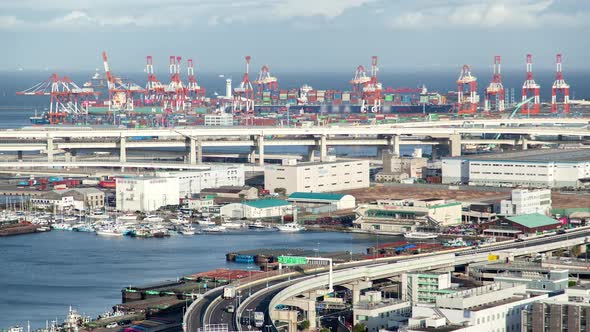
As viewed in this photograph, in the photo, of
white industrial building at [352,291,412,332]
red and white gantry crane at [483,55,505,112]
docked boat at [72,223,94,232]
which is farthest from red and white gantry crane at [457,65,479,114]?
white industrial building at [352,291,412,332]

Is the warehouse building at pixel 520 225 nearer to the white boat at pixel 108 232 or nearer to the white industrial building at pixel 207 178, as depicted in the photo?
the white boat at pixel 108 232

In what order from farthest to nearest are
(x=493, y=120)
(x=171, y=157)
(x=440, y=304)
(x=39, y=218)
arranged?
1. (x=493, y=120)
2. (x=171, y=157)
3. (x=39, y=218)
4. (x=440, y=304)

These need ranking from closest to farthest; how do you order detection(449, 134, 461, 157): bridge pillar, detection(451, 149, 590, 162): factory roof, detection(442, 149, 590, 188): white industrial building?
detection(442, 149, 590, 188): white industrial building → detection(451, 149, 590, 162): factory roof → detection(449, 134, 461, 157): bridge pillar

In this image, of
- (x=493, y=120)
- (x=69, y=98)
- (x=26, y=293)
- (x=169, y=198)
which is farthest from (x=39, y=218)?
(x=69, y=98)

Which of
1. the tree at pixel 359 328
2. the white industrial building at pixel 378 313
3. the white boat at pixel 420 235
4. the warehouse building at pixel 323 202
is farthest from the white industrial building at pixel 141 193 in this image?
the tree at pixel 359 328

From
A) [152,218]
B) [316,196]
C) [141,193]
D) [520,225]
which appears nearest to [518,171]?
[316,196]

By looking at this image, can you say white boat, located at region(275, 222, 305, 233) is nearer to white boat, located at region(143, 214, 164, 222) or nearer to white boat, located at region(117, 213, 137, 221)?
white boat, located at region(143, 214, 164, 222)

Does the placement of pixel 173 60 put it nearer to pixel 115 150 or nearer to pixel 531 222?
pixel 115 150

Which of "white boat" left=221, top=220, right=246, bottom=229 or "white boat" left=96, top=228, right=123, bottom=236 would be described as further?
"white boat" left=221, top=220, right=246, bottom=229
